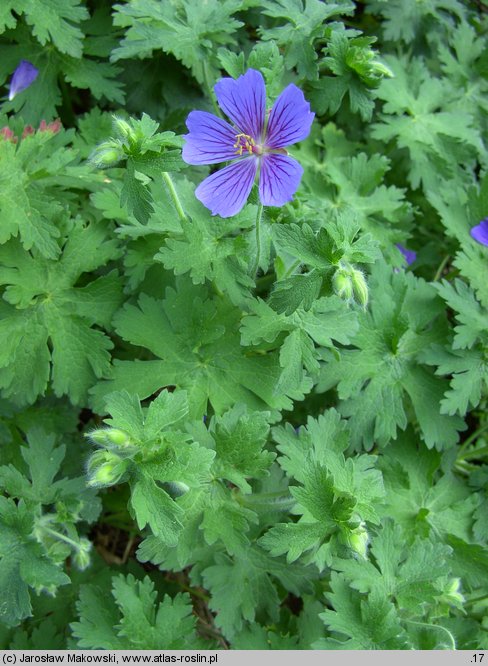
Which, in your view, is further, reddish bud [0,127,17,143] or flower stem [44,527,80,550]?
reddish bud [0,127,17,143]

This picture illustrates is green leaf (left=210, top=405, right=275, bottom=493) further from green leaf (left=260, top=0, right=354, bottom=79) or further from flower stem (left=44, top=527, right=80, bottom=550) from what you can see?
green leaf (left=260, top=0, right=354, bottom=79)

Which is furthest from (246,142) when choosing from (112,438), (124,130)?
(112,438)

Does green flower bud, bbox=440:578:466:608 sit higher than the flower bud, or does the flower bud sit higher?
the flower bud

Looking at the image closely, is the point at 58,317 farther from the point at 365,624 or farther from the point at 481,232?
the point at 481,232

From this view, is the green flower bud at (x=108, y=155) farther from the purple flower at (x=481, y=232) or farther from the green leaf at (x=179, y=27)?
the purple flower at (x=481, y=232)

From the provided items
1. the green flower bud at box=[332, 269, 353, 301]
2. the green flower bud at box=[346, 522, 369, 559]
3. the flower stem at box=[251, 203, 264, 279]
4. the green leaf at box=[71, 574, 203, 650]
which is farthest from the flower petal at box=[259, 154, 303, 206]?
the green leaf at box=[71, 574, 203, 650]

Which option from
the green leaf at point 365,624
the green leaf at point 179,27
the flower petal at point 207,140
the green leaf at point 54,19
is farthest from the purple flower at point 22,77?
the green leaf at point 365,624

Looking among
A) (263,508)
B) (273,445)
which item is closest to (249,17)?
(273,445)
